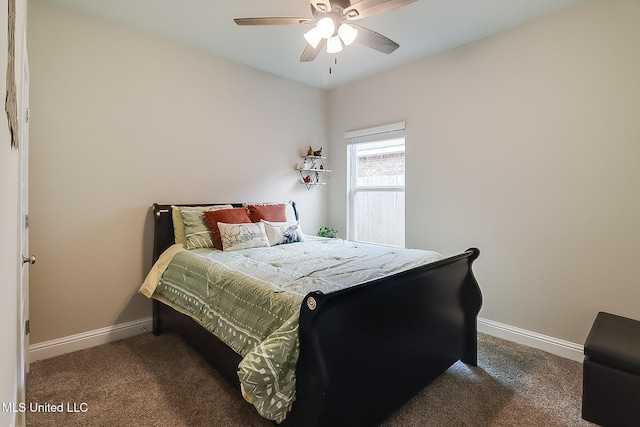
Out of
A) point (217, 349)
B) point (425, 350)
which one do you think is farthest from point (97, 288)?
point (425, 350)

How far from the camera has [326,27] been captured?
1.89 metres

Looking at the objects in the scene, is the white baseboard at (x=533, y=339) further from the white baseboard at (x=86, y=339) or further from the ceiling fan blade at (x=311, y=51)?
the white baseboard at (x=86, y=339)

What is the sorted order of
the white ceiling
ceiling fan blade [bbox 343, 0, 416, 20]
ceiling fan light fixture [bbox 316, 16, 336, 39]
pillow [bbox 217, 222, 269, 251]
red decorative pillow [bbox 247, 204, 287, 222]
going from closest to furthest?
ceiling fan blade [bbox 343, 0, 416, 20] < ceiling fan light fixture [bbox 316, 16, 336, 39] < the white ceiling < pillow [bbox 217, 222, 269, 251] < red decorative pillow [bbox 247, 204, 287, 222]

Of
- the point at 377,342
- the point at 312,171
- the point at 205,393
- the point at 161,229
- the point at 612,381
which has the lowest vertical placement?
the point at 205,393

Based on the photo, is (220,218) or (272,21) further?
(220,218)

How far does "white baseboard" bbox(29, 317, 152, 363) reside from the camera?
2.37 m

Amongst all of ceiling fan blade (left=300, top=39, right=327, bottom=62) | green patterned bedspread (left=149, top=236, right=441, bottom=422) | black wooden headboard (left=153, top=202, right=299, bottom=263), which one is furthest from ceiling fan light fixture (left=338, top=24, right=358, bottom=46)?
black wooden headboard (left=153, top=202, right=299, bottom=263)

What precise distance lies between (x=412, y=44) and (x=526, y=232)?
194 centimetres

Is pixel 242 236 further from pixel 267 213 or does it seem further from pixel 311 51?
pixel 311 51

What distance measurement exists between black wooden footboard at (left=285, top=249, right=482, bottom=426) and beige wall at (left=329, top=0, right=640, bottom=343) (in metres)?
0.85

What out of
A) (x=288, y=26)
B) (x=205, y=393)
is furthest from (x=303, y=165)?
(x=205, y=393)

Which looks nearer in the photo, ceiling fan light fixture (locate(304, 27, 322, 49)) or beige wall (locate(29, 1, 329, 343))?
ceiling fan light fixture (locate(304, 27, 322, 49))

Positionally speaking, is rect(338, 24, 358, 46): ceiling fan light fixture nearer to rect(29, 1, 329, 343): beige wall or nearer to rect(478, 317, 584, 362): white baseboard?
rect(29, 1, 329, 343): beige wall

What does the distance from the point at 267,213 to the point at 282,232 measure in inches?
11.1
